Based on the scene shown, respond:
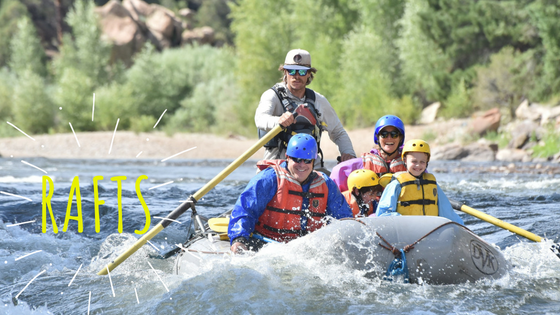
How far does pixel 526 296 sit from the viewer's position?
12.9 feet

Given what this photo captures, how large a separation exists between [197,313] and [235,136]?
82.4ft

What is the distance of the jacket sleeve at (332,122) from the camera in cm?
527

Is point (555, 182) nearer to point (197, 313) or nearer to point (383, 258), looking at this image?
point (383, 258)

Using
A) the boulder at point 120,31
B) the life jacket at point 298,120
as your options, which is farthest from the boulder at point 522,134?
the boulder at point 120,31

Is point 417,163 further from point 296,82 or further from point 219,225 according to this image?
point 219,225

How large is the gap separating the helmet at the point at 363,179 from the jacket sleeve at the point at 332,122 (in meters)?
0.57

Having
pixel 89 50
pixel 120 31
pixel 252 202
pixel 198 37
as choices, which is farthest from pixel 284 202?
pixel 198 37

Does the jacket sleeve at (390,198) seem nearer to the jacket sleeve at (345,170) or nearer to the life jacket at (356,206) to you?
the life jacket at (356,206)

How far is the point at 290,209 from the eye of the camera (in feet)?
13.8

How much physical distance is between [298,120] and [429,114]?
2149cm

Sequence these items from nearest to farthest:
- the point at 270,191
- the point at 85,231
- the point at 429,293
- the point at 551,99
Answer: the point at 429,293
the point at 270,191
the point at 85,231
the point at 551,99

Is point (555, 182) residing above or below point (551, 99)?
below

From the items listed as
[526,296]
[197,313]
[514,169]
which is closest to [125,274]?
[197,313]

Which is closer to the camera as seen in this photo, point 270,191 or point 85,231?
point 270,191
